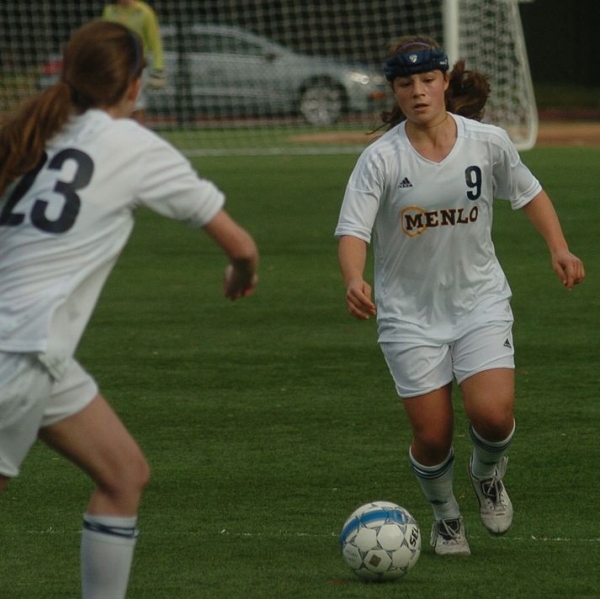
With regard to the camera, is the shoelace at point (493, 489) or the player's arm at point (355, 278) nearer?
the player's arm at point (355, 278)

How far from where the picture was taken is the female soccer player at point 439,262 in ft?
18.1

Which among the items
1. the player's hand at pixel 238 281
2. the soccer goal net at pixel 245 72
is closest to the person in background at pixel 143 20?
the soccer goal net at pixel 245 72

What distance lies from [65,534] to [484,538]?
5.18 ft

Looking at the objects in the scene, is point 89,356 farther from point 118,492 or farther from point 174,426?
point 118,492

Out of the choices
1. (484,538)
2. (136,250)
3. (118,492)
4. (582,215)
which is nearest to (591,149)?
(582,215)

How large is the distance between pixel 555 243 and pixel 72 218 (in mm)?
2245

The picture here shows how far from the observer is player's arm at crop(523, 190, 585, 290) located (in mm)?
5590

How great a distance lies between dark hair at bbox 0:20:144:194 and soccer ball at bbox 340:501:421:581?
187 cm

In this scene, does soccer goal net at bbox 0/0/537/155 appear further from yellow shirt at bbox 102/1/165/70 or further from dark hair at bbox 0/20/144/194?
dark hair at bbox 0/20/144/194

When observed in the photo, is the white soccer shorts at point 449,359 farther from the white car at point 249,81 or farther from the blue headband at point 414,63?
the white car at point 249,81

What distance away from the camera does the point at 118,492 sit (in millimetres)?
4152

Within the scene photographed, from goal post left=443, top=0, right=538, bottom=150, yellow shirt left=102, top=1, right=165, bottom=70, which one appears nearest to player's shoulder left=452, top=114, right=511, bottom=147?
yellow shirt left=102, top=1, right=165, bottom=70

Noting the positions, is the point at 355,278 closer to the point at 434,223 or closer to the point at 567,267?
the point at 434,223

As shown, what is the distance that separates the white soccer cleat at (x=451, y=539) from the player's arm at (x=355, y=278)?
863 millimetres
